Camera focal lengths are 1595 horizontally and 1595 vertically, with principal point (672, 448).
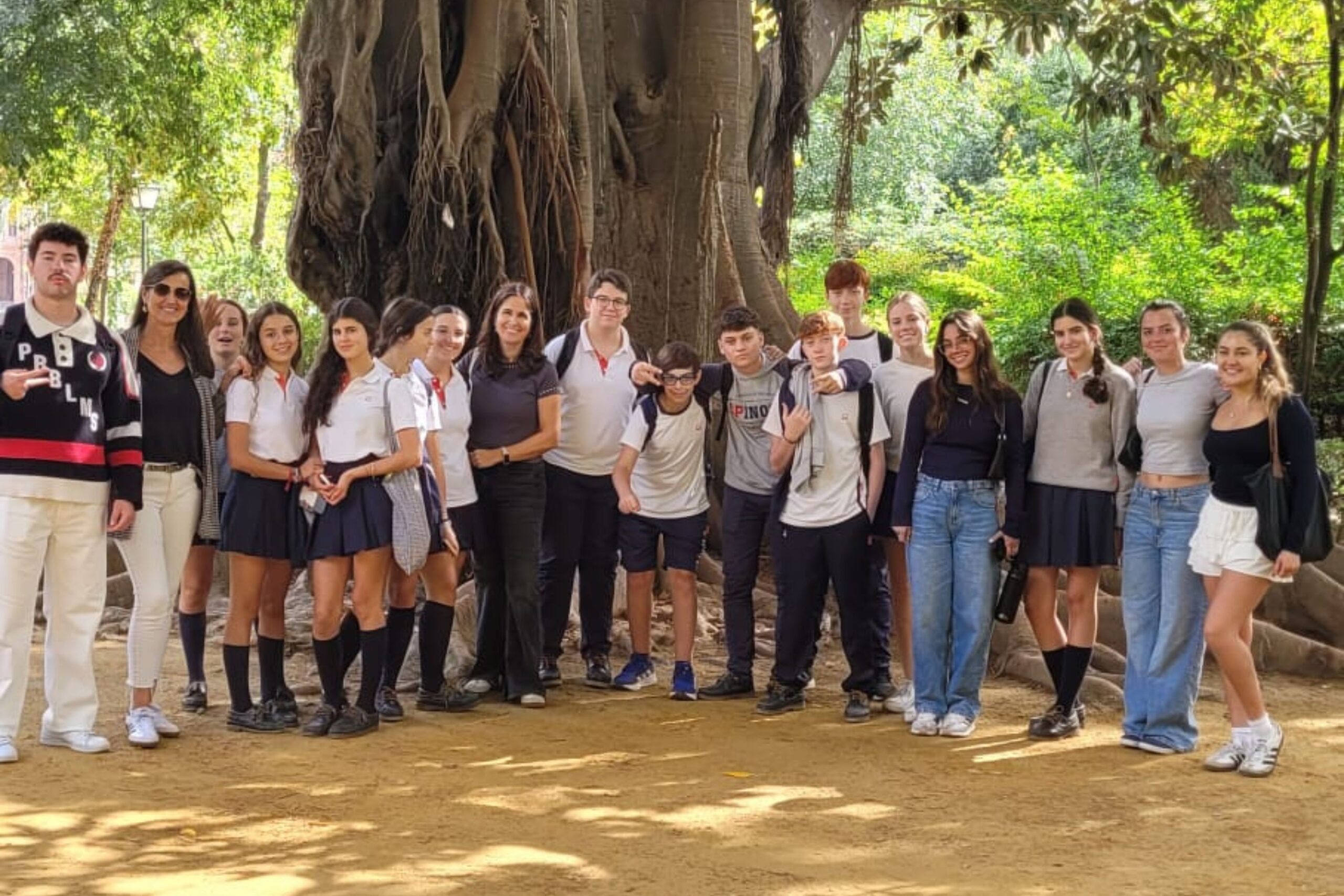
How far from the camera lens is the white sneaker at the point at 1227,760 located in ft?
20.5

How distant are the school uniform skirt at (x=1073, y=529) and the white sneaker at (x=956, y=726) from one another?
73cm

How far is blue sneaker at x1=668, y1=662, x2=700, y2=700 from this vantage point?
7512 millimetres

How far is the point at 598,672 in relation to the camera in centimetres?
781

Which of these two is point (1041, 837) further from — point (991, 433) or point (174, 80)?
point (174, 80)

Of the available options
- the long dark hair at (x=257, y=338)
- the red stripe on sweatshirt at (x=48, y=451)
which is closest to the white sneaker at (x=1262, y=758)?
the long dark hair at (x=257, y=338)

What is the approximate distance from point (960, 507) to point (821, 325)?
102cm

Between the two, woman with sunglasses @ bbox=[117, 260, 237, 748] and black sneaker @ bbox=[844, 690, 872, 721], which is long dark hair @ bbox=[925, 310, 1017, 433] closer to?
black sneaker @ bbox=[844, 690, 872, 721]

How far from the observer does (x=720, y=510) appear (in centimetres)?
1034

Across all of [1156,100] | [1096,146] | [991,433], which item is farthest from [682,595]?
[1096,146]

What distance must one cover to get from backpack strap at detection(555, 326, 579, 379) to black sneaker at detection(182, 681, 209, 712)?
2.17 metres

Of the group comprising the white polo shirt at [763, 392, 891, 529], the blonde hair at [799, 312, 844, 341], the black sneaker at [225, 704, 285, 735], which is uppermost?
the blonde hair at [799, 312, 844, 341]

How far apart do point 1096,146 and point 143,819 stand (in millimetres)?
24991

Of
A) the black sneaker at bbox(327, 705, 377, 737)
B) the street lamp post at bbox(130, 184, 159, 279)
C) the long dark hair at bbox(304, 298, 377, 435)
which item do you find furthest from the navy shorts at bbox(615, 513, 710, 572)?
the street lamp post at bbox(130, 184, 159, 279)

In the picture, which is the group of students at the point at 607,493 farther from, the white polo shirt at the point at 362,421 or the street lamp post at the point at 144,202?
the street lamp post at the point at 144,202
